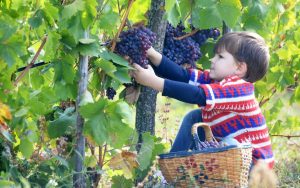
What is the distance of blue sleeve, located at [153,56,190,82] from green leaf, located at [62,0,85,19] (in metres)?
1.01

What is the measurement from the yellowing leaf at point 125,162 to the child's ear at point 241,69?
3.11 ft

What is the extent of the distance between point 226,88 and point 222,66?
273mm

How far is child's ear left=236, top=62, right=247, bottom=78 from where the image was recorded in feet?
14.2

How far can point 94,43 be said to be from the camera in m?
3.49

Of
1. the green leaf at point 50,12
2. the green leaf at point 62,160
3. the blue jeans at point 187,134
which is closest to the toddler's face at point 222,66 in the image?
the blue jeans at point 187,134

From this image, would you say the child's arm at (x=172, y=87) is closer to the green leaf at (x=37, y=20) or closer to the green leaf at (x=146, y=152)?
the green leaf at (x=146, y=152)

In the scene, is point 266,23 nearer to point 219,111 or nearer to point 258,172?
point 219,111

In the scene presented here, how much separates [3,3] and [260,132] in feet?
5.23

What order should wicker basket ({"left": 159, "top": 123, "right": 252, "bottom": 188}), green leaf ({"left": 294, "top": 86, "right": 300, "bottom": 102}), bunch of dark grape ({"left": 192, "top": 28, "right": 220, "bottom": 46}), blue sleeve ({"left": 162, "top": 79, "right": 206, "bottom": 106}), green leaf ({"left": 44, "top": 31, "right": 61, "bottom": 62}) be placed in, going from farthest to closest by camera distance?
green leaf ({"left": 294, "top": 86, "right": 300, "bottom": 102}) → bunch of dark grape ({"left": 192, "top": 28, "right": 220, "bottom": 46}) → blue sleeve ({"left": 162, "top": 79, "right": 206, "bottom": 106}) → wicker basket ({"left": 159, "top": 123, "right": 252, "bottom": 188}) → green leaf ({"left": 44, "top": 31, "right": 61, "bottom": 62})

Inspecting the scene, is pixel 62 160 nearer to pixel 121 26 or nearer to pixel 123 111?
pixel 123 111

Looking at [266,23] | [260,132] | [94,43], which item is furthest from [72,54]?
[266,23]

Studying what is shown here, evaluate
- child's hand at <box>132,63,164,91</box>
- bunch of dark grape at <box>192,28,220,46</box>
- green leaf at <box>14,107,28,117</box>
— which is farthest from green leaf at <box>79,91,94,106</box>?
bunch of dark grape at <box>192,28,220,46</box>

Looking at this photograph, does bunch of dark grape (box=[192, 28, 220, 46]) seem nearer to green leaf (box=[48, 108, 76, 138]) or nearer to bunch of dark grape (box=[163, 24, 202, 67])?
bunch of dark grape (box=[163, 24, 202, 67])

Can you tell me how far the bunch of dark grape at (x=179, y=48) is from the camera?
4.24m
